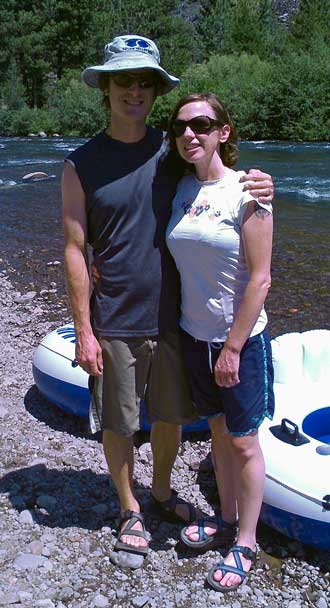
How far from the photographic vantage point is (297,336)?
344 centimetres

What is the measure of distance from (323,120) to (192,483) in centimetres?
2661

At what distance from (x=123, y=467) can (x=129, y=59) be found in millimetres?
1486

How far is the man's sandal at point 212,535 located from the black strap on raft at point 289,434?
1.31 ft

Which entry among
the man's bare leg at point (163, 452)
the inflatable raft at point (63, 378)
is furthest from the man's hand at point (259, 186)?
the inflatable raft at point (63, 378)

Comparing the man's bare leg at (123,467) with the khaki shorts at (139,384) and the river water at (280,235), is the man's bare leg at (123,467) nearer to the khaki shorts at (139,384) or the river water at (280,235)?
the khaki shorts at (139,384)

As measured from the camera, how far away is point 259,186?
2.04 metres

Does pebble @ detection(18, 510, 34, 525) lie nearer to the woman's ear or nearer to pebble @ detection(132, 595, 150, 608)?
pebble @ detection(132, 595, 150, 608)

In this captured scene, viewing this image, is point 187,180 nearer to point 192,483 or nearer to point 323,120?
point 192,483

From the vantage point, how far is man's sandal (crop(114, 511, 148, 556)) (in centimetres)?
257

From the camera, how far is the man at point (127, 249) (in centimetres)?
223

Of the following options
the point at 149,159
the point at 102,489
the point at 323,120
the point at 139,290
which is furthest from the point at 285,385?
the point at 323,120

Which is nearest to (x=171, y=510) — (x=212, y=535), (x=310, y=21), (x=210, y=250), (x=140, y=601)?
(x=212, y=535)

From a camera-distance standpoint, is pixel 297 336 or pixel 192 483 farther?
pixel 297 336

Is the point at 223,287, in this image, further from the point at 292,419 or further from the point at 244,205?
the point at 292,419
